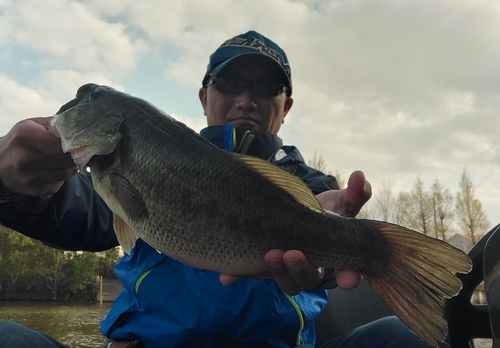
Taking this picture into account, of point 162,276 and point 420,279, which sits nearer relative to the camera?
point 420,279

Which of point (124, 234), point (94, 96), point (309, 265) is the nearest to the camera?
point (309, 265)

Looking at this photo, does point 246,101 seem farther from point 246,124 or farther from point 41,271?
point 41,271

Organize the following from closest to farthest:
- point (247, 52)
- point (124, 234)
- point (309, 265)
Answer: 1. point (309, 265)
2. point (124, 234)
3. point (247, 52)

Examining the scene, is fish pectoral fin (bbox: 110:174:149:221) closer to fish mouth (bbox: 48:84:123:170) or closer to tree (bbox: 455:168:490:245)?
fish mouth (bbox: 48:84:123:170)

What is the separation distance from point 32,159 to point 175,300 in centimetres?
116

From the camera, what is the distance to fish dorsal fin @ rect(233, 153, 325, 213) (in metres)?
1.83

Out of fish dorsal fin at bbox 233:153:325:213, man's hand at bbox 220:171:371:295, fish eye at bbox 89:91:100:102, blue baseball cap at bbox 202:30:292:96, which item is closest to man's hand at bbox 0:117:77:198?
fish eye at bbox 89:91:100:102

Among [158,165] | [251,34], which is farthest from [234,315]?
[251,34]

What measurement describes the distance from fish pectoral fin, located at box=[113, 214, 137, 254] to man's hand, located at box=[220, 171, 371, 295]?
596mm

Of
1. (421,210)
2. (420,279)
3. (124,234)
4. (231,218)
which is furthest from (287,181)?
(421,210)

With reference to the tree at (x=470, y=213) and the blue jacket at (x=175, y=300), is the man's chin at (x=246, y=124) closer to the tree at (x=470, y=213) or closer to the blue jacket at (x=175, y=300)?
the blue jacket at (x=175, y=300)

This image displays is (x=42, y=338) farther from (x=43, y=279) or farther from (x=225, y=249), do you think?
(x=43, y=279)

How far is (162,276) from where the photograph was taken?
8.23 ft

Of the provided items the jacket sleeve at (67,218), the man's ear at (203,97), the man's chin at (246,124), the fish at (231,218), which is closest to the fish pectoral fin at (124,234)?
the fish at (231,218)
